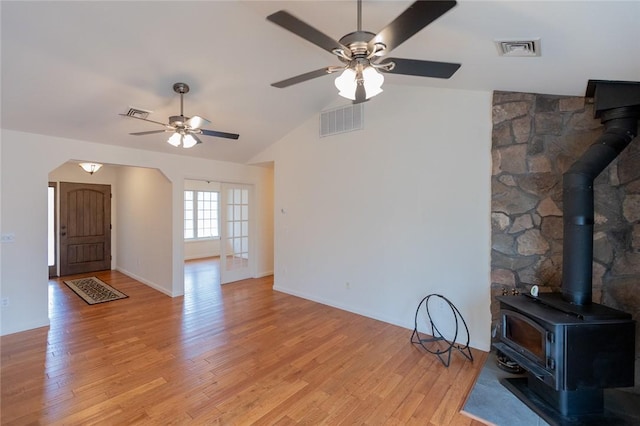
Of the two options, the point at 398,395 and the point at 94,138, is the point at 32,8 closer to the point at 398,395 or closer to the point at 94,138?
the point at 94,138

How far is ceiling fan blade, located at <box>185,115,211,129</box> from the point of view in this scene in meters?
2.99

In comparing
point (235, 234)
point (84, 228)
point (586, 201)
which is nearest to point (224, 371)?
point (586, 201)

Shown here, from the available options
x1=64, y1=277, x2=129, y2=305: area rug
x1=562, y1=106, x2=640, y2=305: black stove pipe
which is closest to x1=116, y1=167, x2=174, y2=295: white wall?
x1=64, y1=277, x2=129, y2=305: area rug

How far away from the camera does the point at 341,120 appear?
4543 millimetres

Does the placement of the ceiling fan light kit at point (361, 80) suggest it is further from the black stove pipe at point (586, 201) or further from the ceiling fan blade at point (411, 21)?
the black stove pipe at point (586, 201)

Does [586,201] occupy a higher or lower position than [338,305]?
higher

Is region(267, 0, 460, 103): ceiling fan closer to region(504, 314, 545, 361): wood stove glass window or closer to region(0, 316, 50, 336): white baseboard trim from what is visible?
region(504, 314, 545, 361): wood stove glass window

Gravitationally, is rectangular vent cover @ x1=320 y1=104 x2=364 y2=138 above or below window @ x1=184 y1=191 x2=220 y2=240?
above

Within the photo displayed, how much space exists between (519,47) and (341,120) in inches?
104

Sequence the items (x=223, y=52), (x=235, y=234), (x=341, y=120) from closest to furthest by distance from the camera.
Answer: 1. (x=223, y=52)
2. (x=341, y=120)
3. (x=235, y=234)

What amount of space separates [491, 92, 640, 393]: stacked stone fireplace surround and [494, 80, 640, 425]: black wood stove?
0.99 ft

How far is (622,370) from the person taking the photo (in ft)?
7.19

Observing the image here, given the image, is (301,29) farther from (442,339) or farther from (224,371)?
(442,339)

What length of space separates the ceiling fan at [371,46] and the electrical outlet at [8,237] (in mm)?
4057
